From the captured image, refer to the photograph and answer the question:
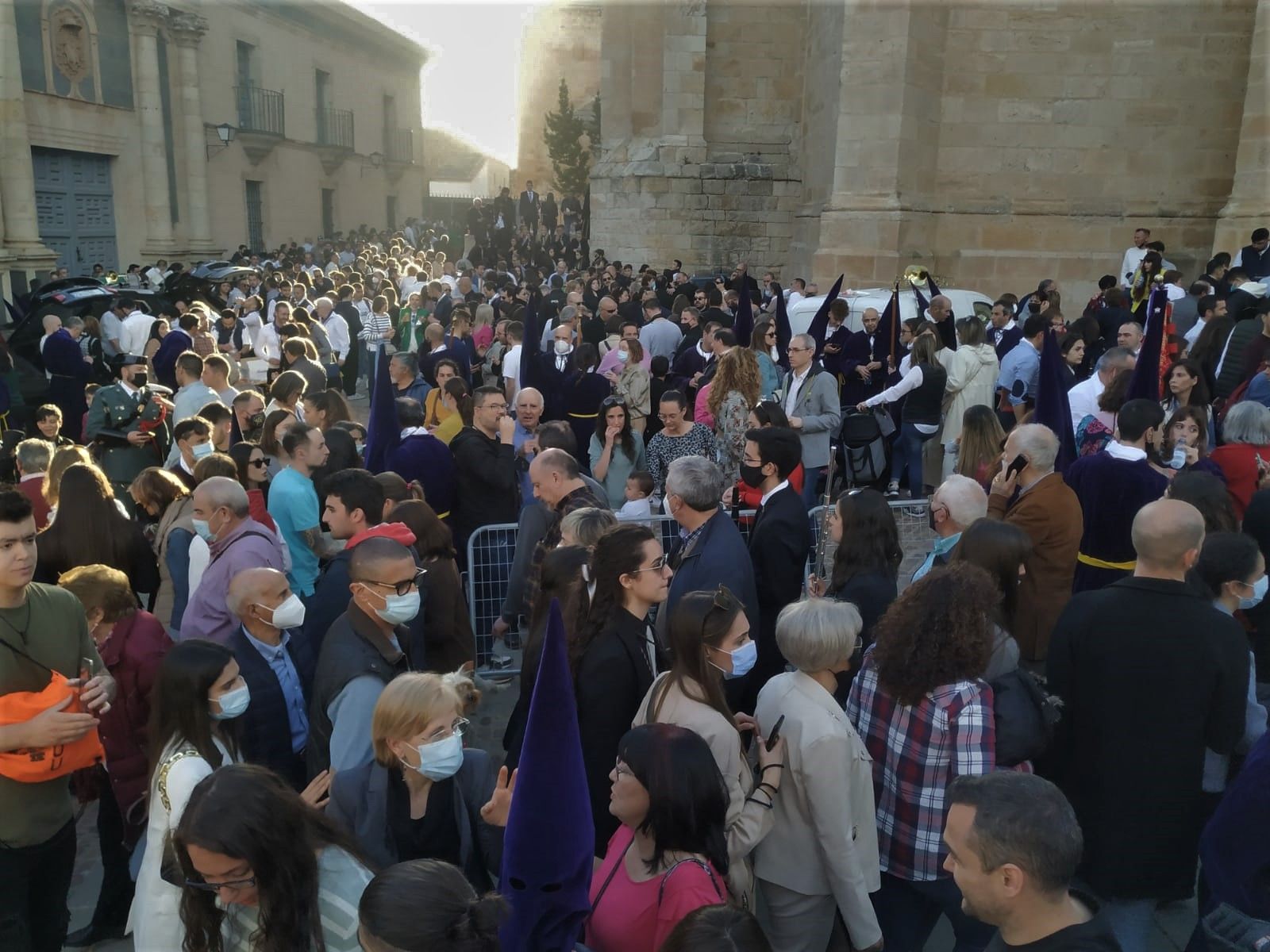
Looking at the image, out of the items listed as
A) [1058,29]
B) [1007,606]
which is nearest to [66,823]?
[1007,606]

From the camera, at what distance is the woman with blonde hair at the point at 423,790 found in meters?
2.84

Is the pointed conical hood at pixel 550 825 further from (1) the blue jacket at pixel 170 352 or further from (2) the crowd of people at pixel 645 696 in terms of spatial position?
(1) the blue jacket at pixel 170 352

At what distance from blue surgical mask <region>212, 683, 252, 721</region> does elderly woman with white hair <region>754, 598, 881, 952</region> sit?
Answer: 61.8 inches

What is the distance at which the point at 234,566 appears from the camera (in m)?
4.14

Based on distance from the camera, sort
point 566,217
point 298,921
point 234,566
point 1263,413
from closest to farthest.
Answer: point 298,921 → point 234,566 → point 1263,413 → point 566,217

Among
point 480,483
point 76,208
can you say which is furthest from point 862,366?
point 76,208

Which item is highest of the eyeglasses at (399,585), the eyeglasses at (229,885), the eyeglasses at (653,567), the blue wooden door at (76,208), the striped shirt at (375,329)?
the blue wooden door at (76,208)

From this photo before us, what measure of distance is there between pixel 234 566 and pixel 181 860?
6.46 ft

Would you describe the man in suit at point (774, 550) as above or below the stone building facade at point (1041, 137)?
below

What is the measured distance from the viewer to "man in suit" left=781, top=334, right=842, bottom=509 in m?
7.55

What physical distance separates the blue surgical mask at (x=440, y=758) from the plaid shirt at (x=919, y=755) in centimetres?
133

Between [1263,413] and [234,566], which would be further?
[1263,413]

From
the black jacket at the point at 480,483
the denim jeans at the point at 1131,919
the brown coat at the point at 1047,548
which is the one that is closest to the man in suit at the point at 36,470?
the black jacket at the point at 480,483

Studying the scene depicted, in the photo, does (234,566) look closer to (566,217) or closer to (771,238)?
(771,238)
